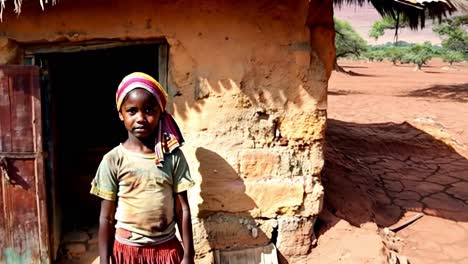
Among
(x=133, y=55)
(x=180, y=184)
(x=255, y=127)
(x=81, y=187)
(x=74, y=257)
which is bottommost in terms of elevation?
(x=74, y=257)

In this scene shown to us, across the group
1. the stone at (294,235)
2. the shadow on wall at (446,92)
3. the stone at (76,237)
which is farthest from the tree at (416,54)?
the stone at (76,237)

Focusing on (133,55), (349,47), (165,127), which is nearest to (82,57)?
(133,55)

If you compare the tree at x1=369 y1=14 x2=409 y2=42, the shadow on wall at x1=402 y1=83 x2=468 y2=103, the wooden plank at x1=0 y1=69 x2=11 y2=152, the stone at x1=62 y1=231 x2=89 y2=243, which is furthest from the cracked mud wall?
the shadow on wall at x1=402 y1=83 x2=468 y2=103

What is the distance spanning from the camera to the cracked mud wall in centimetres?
342

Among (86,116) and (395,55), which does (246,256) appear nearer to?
(86,116)

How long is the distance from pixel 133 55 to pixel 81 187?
6.87 feet

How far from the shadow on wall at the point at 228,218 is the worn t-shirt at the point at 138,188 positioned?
3.15ft

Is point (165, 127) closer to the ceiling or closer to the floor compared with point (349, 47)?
closer to the floor

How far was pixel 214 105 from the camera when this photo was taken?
139 inches

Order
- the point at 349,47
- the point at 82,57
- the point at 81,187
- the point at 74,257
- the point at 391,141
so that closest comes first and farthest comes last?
the point at 74,257 < the point at 81,187 < the point at 82,57 < the point at 391,141 < the point at 349,47

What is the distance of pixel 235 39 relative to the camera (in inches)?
137

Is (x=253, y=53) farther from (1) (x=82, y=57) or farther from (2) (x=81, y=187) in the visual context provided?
(1) (x=82, y=57)

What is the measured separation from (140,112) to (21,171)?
1513mm

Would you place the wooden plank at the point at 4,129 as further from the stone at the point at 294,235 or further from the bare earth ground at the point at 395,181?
the bare earth ground at the point at 395,181
